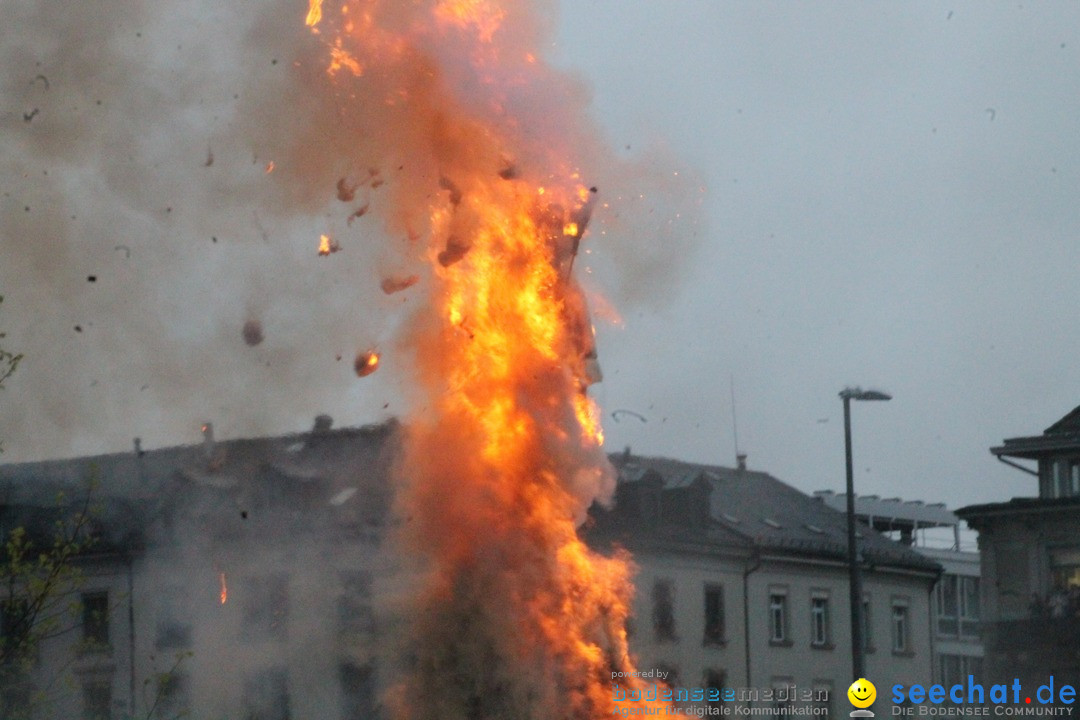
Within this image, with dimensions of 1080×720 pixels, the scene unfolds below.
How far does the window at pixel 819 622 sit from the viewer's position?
167 ft

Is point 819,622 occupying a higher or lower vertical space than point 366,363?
lower

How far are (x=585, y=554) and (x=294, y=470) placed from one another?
16.0 meters

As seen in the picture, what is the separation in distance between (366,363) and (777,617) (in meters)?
29.5

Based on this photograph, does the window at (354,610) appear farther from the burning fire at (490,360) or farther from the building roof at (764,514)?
the burning fire at (490,360)

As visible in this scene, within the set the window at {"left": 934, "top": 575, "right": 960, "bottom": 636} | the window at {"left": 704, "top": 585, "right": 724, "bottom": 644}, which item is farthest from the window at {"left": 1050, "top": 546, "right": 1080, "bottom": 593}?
the window at {"left": 934, "top": 575, "right": 960, "bottom": 636}

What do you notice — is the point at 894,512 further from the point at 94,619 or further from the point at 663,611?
the point at 94,619

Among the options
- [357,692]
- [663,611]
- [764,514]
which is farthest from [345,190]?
[764,514]

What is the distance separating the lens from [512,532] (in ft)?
73.6

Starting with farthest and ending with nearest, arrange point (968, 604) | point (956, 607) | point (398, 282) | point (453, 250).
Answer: point (968, 604), point (956, 607), point (398, 282), point (453, 250)

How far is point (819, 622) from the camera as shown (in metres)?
51.6

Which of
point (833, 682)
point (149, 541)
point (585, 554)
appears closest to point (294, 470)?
point (149, 541)

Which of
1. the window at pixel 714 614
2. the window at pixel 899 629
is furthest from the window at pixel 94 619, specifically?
the window at pixel 899 629

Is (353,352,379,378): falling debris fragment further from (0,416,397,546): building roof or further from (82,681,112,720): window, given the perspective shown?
(82,681,112,720): window

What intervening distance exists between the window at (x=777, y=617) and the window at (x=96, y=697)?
20.5 m
